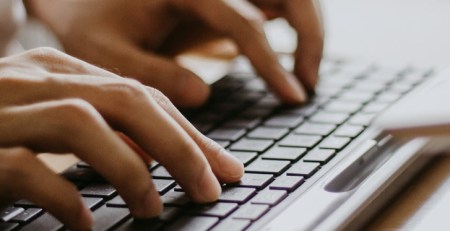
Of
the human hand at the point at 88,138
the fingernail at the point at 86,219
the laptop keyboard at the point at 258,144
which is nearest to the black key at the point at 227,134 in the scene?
the laptop keyboard at the point at 258,144

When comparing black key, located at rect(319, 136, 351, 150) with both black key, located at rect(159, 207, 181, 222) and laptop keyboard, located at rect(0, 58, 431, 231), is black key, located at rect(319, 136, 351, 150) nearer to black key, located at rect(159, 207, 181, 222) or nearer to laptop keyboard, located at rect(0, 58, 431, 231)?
laptop keyboard, located at rect(0, 58, 431, 231)

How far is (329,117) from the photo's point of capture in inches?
28.2

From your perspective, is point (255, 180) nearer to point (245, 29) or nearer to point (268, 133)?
point (268, 133)

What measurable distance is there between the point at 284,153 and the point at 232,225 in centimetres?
15

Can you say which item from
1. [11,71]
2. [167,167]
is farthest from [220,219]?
[11,71]

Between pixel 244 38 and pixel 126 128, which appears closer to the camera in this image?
pixel 126 128

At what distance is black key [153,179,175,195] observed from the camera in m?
0.55

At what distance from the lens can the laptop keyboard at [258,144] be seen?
0.51 m

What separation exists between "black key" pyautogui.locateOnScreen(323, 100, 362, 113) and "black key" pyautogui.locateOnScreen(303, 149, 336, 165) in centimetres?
12

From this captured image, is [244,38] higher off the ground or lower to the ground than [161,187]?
higher

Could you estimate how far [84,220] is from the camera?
0.48 m

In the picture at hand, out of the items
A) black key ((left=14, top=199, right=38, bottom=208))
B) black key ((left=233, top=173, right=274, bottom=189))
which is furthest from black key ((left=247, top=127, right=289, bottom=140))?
black key ((left=14, top=199, right=38, bottom=208))

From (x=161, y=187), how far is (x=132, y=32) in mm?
326

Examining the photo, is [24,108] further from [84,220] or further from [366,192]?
[366,192]
